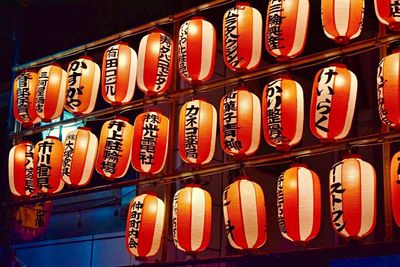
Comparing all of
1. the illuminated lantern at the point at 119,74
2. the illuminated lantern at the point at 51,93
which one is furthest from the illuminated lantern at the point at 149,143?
the illuminated lantern at the point at 51,93

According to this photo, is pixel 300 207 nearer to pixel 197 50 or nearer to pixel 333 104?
pixel 333 104

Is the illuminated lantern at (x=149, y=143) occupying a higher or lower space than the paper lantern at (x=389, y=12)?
lower

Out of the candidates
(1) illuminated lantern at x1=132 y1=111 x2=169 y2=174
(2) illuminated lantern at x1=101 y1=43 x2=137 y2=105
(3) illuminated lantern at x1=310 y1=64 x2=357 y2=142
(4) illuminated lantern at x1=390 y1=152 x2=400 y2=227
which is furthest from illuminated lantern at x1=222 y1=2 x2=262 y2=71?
(4) illuminated lantern at x1=390 y1=152 x2=400 y2=227

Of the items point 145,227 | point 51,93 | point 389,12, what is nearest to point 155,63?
point 51,93

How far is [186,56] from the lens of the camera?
388 inches

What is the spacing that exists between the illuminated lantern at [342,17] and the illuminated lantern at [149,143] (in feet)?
10.3

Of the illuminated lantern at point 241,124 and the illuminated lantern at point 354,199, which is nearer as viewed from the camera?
the illuminated lantern at point 354,199

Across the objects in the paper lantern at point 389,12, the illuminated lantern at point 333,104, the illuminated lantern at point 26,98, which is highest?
the illuminated lantern at point 26,98

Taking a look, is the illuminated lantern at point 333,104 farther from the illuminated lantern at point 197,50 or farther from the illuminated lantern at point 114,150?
the illuminated lantern at point 114,150

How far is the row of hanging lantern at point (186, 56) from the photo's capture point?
8375 millimetres

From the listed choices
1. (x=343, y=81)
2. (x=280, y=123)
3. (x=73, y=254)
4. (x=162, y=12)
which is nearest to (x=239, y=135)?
(x=280, y=123)

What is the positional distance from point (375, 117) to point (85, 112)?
258 inches

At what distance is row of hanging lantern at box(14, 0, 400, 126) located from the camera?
27.5ft

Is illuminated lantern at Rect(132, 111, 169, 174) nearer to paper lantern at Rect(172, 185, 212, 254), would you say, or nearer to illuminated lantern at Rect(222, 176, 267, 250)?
paper lantern at Rect(172, 185, 212, 254)
